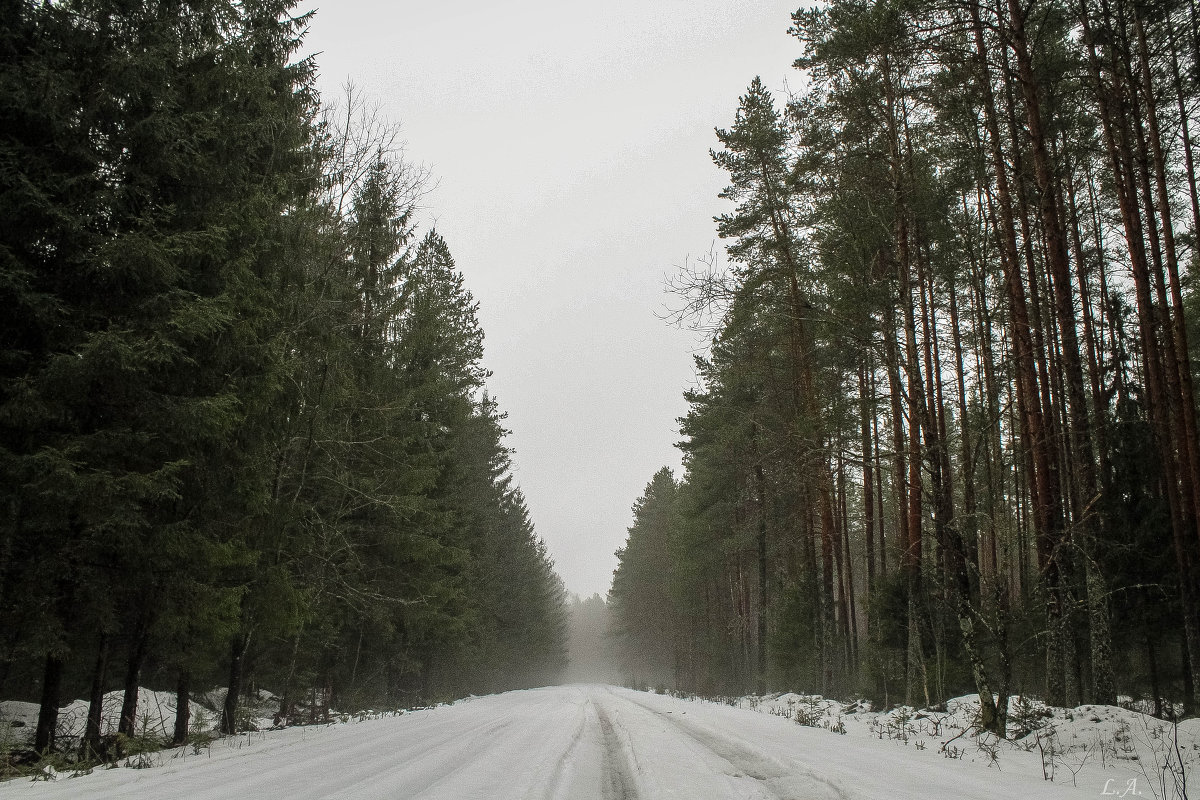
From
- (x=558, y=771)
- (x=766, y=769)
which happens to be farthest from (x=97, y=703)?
(x=766, y=769)

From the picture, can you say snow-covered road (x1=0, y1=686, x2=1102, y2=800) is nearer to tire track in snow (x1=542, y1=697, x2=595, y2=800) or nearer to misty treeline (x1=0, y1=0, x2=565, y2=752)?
tire track in snow (x1=542, y1=697, x2=595, y2=800)

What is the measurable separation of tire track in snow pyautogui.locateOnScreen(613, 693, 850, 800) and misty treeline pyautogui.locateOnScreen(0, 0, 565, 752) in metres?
6.45

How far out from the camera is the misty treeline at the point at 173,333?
273 inches

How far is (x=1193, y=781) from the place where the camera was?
570 cm

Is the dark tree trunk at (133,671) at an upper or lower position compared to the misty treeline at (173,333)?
lower

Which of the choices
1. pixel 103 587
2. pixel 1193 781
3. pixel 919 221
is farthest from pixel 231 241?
pixel 1193 781

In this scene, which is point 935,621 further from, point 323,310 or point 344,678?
point 344,678

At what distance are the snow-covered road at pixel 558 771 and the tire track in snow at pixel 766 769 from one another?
15 mm

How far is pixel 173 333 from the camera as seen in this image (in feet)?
24.4

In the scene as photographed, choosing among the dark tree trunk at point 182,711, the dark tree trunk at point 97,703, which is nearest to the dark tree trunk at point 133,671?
the dark tree trunk at point 97,703

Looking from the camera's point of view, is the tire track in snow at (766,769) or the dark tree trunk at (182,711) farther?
the dark tree trunk at (182,711)

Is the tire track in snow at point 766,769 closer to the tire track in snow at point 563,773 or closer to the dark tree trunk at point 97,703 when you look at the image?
the tire track in snow at point 563,773

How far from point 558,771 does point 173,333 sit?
20.3 feet

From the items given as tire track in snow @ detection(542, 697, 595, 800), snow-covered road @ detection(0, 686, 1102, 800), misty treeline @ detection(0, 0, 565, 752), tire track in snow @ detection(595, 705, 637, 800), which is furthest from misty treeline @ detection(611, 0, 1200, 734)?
misty treeline @ detection(0, 0, 565, 752)
